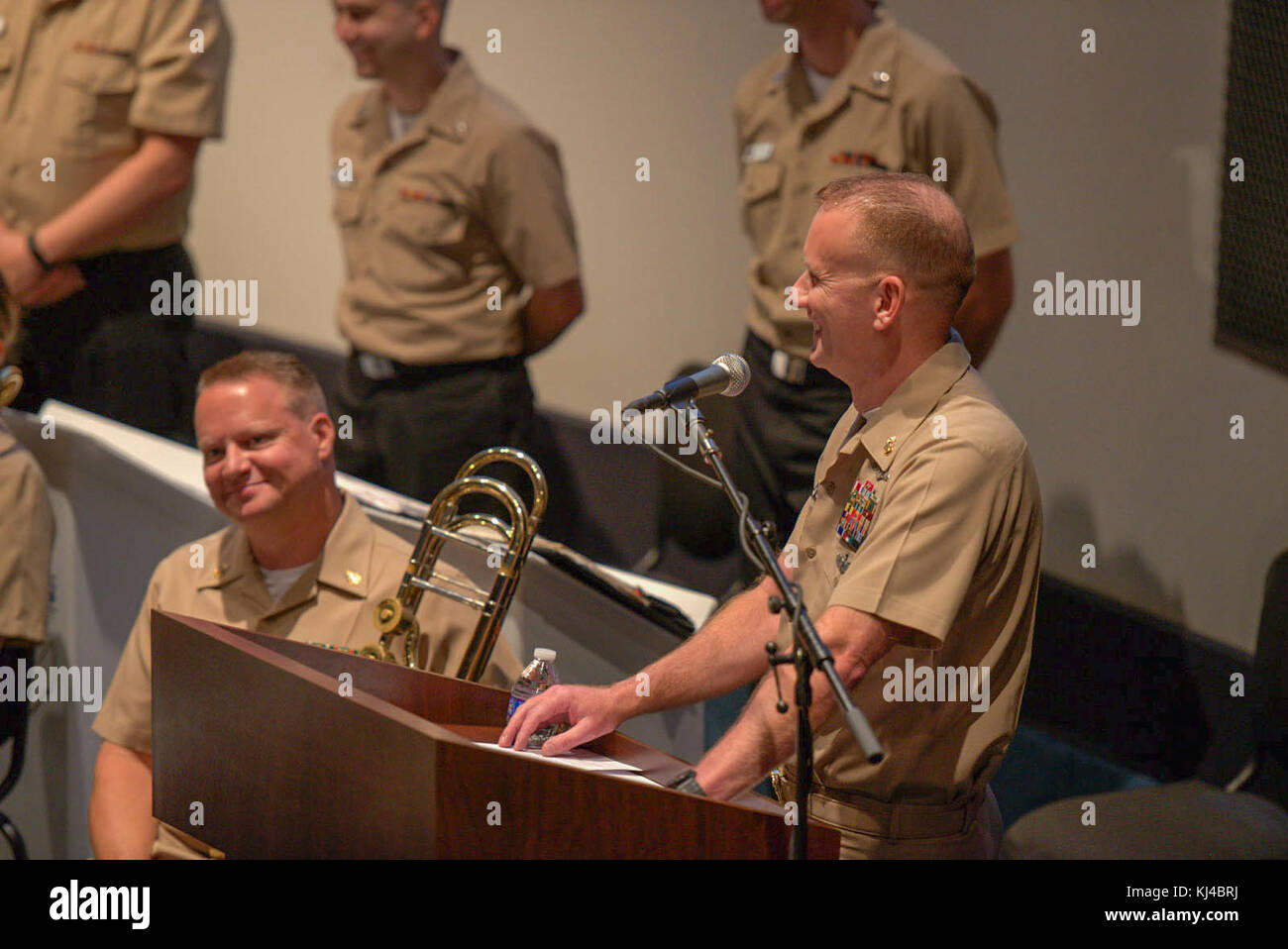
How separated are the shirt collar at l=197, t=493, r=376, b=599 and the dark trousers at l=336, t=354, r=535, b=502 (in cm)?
116

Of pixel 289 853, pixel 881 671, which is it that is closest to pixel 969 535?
pixel 881 671

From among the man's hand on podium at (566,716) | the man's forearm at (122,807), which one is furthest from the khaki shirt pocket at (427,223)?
the man's hand on podium at (566,716)

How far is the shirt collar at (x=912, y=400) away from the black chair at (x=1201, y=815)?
1.07m

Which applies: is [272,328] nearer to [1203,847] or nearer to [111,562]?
[111,562]

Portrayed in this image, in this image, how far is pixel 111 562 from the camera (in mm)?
3467

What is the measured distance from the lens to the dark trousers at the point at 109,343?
4121 mm

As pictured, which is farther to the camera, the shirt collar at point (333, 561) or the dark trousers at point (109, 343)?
the dark trousers at point (109, 343)

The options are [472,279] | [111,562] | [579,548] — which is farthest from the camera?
[579,548]

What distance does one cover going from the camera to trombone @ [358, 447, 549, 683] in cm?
262

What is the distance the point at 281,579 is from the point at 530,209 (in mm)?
1488

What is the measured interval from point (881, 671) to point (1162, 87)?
225cm
